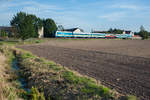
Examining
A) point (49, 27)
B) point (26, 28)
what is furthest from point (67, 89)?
point (49, 27)

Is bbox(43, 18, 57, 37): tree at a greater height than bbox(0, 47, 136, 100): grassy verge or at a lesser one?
greater

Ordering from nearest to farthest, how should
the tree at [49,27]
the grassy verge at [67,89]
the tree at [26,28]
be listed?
the grassy verge at [67,89], the tree at [26,28], the tree at [49,27]

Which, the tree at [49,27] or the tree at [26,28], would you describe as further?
the tree at [49,27]

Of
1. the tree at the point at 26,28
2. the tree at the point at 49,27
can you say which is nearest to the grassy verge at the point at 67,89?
the tree at the point at 26,28

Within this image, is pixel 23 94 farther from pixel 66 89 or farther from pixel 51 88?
pixel 66 89

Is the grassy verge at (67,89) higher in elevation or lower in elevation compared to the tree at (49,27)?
lower

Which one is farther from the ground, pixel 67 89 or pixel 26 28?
pixel 26 28

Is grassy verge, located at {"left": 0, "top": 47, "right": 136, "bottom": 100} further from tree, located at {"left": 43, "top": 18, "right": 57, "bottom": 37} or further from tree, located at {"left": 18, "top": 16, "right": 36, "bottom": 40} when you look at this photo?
tree, located at {"left": 43, "top": 18, "right": 57, "bottom": 37}

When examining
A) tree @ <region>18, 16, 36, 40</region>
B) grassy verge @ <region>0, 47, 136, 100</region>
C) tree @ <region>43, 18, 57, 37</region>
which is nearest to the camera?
grassy verge @ <region>0, 47, 136, 100</region>

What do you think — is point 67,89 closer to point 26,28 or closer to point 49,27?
point 26,28

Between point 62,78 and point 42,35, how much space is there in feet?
263

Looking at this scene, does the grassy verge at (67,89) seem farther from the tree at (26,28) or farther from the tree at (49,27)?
the tree at (49,27)

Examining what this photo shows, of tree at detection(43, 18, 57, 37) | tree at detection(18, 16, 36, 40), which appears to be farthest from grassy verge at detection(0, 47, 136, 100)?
tree at detection(43, 18, 57, 37)

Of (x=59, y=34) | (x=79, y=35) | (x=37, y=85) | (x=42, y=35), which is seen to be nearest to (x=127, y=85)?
(x=37, y=85)
